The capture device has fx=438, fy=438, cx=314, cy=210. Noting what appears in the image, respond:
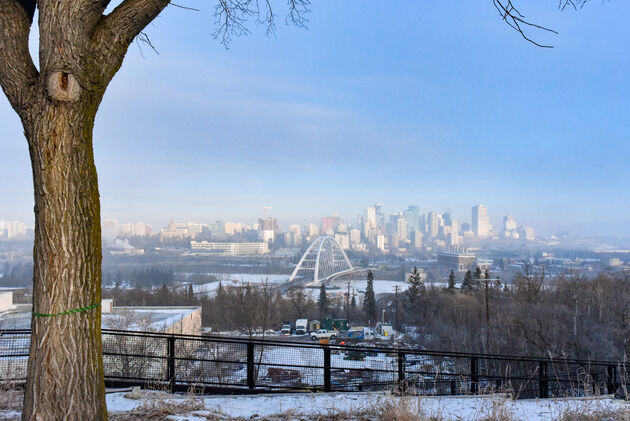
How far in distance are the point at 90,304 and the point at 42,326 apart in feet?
1.05

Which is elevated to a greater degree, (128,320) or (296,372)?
(296,372)

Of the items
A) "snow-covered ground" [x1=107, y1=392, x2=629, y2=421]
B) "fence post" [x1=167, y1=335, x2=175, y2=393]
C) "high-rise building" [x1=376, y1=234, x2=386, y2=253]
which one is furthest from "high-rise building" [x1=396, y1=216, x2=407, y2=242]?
"snow-covered ground" [x1=107, y1=392, x2=629, y2=421]

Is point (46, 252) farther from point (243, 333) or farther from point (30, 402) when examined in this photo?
point (243, 333)

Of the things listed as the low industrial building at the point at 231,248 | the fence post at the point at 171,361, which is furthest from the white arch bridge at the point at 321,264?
the fence post at the point at 171,361

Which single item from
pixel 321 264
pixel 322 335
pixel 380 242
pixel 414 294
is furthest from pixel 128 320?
pixel 380 242

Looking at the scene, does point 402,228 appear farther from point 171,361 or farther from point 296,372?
point 171,361

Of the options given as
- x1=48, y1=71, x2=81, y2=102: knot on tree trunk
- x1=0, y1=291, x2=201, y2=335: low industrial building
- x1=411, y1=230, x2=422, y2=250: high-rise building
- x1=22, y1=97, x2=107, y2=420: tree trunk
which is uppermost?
x1=48, y1=71, x2=81, y2=102: knot on tree trunk

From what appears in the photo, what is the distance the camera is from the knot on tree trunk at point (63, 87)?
3.02 metres

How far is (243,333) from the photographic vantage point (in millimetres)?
35688

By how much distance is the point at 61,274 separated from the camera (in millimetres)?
2998

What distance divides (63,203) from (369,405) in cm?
348

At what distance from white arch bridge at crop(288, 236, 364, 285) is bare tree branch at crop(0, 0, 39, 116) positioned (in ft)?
273

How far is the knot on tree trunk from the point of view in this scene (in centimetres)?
302

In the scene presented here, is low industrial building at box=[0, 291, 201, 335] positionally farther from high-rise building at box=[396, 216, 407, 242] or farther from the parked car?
high-rise building at box=[396, 216, 407, 242]
